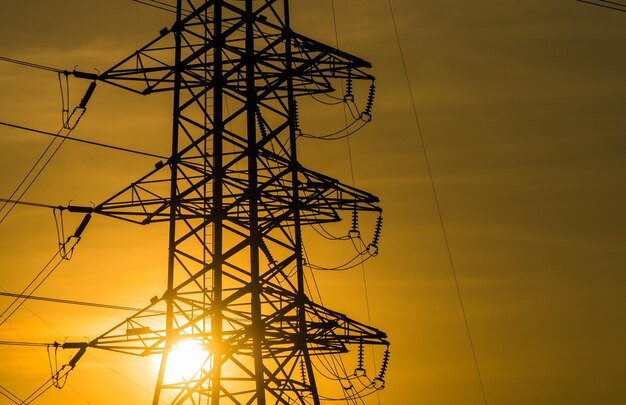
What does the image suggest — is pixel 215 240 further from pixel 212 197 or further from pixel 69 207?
pixel 69 207

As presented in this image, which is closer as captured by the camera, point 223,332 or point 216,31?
point 223,332

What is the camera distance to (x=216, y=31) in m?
30.2

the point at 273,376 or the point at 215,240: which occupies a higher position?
the point at 215,240

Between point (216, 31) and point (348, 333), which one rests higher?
point (216, 31)

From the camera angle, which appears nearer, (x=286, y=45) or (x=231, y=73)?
(x=231, y=73)

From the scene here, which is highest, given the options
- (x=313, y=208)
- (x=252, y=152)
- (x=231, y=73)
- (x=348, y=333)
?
(x=231, y=73)

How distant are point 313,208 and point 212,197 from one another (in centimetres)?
332

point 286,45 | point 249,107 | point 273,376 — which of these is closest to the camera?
point 273,376

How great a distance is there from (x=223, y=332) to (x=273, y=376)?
1.86m

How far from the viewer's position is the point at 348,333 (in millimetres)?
29641

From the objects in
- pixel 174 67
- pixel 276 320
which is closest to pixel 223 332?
pixel 276 320

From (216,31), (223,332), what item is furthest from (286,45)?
(223,332)

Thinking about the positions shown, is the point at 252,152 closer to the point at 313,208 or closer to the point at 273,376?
the point at 313,208

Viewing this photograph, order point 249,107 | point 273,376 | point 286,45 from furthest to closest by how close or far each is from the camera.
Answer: point 286,45, point 249,107, point 273,376
